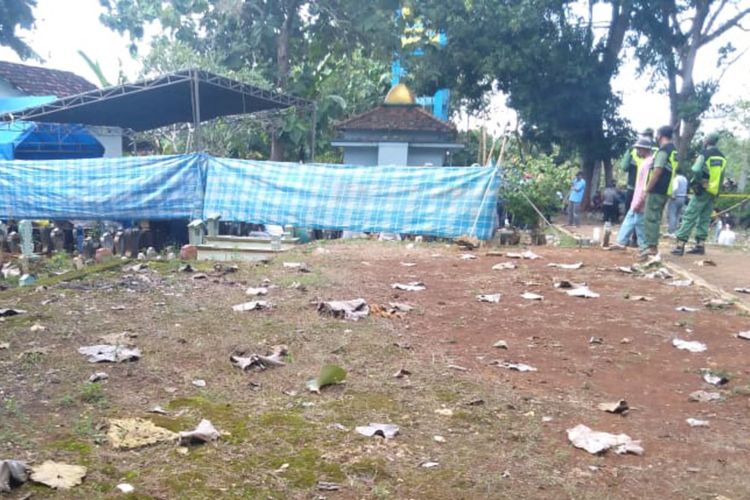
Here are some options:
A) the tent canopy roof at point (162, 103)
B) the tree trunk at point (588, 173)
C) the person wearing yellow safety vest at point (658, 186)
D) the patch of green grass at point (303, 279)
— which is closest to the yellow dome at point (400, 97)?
the tent canopy roof at point (162, 103)

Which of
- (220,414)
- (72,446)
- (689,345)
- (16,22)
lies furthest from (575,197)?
(16,22)

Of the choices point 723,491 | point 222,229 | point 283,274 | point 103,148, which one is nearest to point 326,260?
point 283,274

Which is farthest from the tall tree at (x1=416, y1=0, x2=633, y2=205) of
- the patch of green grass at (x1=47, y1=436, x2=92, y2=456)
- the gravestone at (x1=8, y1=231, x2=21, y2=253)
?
the patch of green grass at (x1=47, y1=436, x2=92, y2=456)

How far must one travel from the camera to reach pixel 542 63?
20219 millimetres

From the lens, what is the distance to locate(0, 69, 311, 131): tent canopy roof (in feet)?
40.6

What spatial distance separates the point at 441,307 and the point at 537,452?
271 centimetres

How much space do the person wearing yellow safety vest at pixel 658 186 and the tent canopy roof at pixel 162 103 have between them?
8.10 meters

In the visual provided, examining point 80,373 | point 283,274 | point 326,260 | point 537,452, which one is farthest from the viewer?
point 326,260

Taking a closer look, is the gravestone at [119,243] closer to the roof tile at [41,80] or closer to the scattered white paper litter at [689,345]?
the scattered white paper litter at [689,345]

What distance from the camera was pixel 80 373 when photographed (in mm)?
3332

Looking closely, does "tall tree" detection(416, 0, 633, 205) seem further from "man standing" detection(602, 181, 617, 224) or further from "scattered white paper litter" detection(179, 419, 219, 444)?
"scattered white paper litter" detection(179, 419, 219, 444)

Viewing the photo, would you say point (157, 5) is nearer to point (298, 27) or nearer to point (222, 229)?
point (298, 27)

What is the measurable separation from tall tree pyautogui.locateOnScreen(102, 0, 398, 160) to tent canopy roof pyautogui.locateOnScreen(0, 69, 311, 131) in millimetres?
3064

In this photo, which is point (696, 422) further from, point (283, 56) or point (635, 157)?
point (283, 56)
